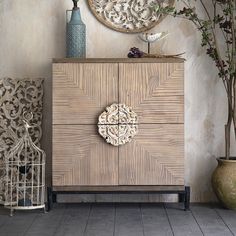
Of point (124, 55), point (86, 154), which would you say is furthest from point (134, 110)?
point (124, 55)

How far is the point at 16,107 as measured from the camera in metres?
4.46

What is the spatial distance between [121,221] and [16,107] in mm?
1394

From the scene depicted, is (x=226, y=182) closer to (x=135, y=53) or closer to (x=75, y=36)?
(x=135, y=53)

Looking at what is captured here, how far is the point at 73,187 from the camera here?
13.5 feet

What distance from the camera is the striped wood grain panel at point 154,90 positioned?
4074 mm

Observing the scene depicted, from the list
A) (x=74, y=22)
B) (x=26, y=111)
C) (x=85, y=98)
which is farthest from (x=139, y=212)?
(x=74, y=22)

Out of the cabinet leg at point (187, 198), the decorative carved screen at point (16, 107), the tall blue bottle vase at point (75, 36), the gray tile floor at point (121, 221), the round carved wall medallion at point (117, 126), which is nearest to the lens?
the gray tile floor at point (121, 221)

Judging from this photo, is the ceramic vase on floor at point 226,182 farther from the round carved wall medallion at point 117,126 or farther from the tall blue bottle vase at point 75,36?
the tall blue bottle vase at point 75,36

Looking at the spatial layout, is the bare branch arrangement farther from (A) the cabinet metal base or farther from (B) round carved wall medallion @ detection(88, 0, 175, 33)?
(A) the cabinet metal base

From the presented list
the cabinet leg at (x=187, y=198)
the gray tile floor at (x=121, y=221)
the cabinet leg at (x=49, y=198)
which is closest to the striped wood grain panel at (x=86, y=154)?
the cabinet leg at (x=49, y=198)

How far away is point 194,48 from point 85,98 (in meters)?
1.10

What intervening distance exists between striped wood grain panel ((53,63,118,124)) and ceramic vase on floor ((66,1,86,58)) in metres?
0.22

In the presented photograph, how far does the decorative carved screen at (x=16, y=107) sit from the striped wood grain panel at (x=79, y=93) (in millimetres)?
416

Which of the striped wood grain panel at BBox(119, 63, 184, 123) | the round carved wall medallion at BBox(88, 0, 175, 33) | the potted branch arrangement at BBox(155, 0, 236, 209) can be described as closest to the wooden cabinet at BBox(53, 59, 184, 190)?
the striped wood grain panel at BBox(119, 63, 184, 123)
